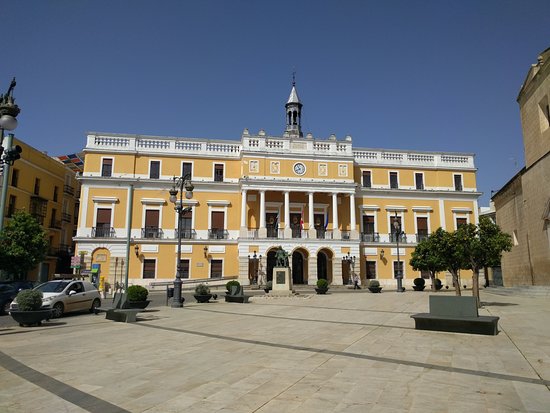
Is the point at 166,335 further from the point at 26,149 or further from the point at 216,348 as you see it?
the point at 26,149

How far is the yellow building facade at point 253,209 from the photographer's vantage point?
3562 cm

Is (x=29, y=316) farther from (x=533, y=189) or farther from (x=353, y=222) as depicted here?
A: (x=353, y=222)

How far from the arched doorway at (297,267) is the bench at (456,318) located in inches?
1126

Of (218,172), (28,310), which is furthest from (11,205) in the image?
(28,310)

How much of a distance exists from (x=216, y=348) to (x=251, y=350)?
70 centimetres

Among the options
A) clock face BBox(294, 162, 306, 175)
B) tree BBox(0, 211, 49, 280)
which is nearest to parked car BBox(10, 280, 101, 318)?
tree BBox(0, 211, 49, 280)

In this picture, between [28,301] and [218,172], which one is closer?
[28,301]

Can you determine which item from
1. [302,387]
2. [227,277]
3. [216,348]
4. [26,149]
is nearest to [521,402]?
[302,387]

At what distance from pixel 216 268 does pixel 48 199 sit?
1816 cm

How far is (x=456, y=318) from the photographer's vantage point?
29.7 feet

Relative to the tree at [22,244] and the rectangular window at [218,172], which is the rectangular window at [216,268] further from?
the tree at [22,244]

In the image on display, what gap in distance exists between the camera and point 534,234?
21375 millimetres

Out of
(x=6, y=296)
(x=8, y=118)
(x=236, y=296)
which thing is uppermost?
(x=8, y=118)

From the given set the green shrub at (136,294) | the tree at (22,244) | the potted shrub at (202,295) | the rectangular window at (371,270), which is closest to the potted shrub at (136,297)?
the green shrub at (136,294)
